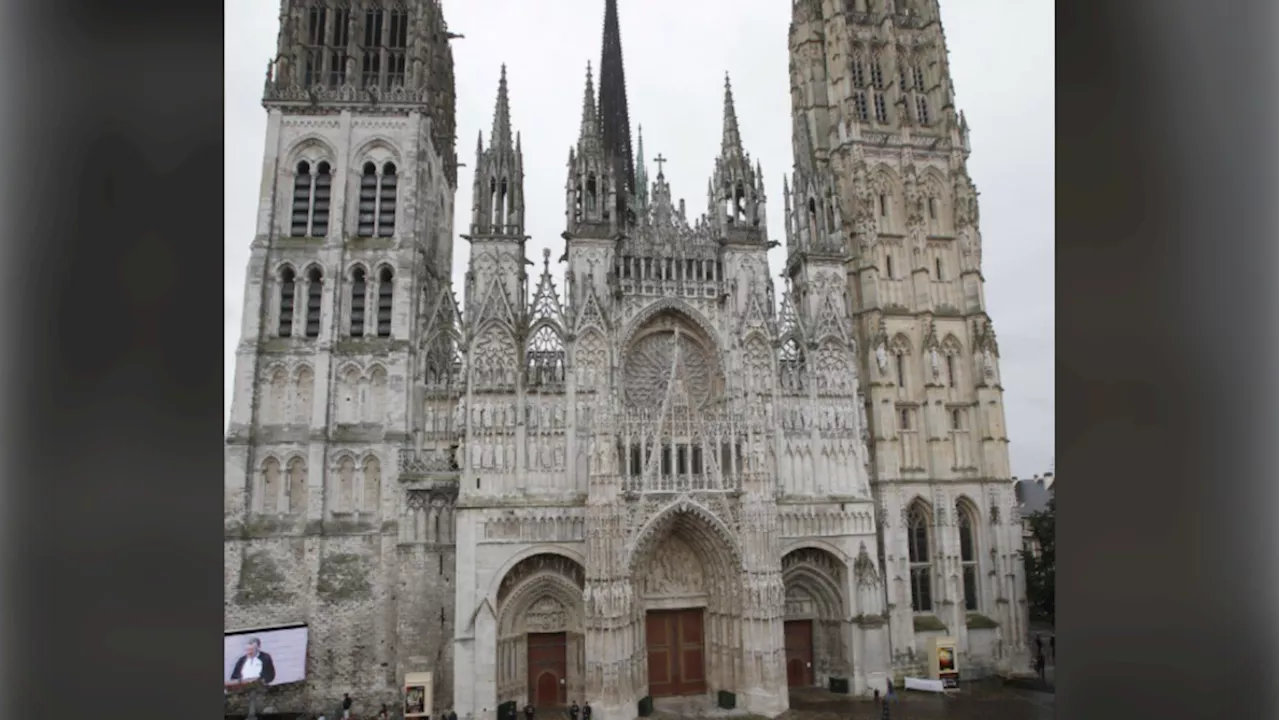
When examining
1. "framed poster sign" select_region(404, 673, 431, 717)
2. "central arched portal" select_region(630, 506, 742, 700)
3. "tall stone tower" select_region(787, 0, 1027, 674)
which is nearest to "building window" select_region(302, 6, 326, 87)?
"tall stone tower" select_region(787, 0, 1027, 674)

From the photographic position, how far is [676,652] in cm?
2572

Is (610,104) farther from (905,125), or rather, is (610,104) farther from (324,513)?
(324,513)

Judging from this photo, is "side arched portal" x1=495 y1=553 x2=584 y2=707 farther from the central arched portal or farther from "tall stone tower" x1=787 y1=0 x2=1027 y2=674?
"tall stone tower" x1=787 y1=0 x2=1027 y2=674

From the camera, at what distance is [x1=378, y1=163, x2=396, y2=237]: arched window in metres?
29.0

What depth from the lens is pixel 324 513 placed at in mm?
25656

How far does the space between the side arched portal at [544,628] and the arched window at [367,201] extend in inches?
593

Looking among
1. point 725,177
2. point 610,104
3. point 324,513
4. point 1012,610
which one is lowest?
point 1012,610

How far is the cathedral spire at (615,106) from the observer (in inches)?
1393

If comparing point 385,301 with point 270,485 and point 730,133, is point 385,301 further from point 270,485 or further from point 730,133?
point 730,133

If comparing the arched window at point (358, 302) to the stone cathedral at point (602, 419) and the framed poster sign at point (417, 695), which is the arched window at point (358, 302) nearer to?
the stone cathedral at point (602, 419)

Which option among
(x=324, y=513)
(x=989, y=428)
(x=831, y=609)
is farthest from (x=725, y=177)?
(x=324, y=513)
